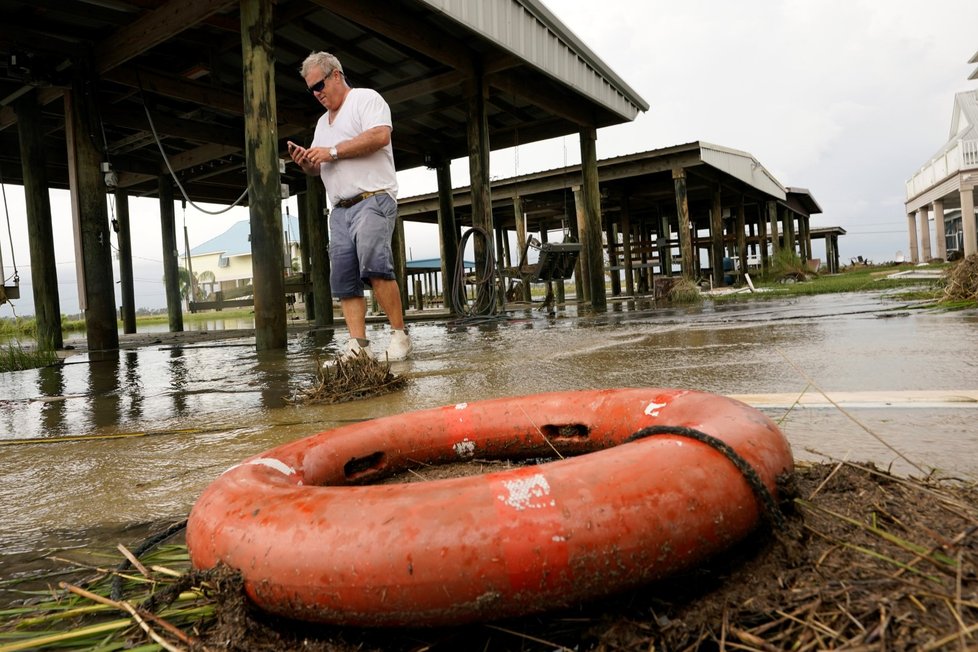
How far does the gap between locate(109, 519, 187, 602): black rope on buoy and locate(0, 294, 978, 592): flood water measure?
0.10 m

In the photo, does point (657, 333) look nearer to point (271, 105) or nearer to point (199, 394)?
point (199, 394)

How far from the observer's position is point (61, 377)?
173 inches

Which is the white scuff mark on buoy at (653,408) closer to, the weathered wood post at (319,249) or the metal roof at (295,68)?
the metal roof at (295,68)

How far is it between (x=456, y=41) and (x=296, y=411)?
22.1 feet

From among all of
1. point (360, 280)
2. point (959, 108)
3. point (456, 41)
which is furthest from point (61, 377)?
point (959, 108)

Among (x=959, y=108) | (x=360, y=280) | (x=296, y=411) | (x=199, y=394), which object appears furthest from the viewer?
(x=959, y=108)

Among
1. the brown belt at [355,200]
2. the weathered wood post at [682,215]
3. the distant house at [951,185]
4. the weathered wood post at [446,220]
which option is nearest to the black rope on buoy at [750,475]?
the brown belt at [355,200]

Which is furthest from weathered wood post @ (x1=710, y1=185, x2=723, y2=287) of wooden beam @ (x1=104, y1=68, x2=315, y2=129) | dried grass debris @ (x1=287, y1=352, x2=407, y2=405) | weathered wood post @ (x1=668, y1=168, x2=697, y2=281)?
dried grass debris @ (x1=287, y1=352, x2=407, y2=405)

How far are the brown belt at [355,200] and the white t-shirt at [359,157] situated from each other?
0.06ft

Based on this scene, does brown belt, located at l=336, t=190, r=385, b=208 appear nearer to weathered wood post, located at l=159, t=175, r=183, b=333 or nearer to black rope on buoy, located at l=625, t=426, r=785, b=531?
black rope on buoy, located at l=625, t=426, r=785, b=531

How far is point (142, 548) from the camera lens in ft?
3.50

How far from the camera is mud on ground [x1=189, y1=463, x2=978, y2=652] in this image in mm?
655

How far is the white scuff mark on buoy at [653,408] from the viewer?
4.03 ft

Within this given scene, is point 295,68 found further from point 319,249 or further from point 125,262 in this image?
point 125,262
